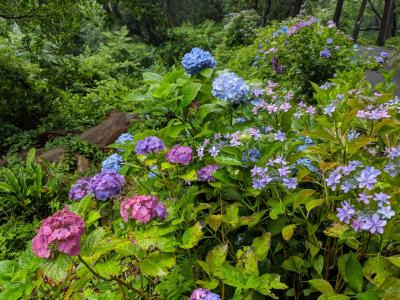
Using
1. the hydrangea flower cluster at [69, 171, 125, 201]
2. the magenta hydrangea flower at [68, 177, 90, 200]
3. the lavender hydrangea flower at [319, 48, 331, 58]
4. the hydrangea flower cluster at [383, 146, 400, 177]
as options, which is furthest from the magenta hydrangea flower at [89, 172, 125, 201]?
the lavender hydrangea flower at [319, 48, 331, 58]

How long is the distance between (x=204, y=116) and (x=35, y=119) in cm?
544

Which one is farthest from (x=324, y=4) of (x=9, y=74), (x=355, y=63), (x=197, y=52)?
(x=197, y=52)

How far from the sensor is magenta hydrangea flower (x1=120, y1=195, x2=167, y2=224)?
1250 millimetres

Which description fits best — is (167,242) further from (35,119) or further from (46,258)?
(35,119)

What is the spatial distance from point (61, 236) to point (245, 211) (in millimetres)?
873

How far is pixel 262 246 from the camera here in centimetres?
141

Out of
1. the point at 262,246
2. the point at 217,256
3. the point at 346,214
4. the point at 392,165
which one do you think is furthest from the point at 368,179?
the point at 217,256

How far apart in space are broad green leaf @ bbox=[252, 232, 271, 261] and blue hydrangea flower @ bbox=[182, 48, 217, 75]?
3.11 ft

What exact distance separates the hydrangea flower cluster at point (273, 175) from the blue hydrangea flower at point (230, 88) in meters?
0.36

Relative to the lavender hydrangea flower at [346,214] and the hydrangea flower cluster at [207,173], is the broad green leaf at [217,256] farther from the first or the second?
the lavender hydrangea flower at [346,214]

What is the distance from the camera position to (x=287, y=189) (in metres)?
1.46

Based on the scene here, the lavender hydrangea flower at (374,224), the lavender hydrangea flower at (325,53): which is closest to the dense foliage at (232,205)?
the lavender hydrangea flower at (374,224)

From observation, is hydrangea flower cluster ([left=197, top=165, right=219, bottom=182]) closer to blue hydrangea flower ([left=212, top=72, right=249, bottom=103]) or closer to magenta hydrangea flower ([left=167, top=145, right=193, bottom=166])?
magenta hydrangea flower ([left=167, top=145, right=193, bottom=166])

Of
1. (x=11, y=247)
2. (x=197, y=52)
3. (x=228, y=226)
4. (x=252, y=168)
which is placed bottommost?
(x=11, y=247)
